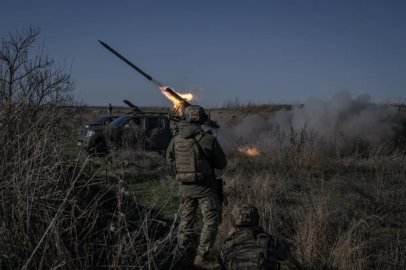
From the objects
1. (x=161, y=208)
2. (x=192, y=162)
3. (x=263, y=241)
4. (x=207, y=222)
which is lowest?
(x=161, y=208)

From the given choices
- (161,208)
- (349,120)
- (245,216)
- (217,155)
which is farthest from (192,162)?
(349,120)

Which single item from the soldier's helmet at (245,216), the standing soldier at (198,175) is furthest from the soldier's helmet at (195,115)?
the soldier's helmet at (245,216)

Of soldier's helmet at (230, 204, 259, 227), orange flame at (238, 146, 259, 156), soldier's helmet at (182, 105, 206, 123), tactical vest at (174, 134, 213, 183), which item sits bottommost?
orange flame at (238, 146, 259, 156)

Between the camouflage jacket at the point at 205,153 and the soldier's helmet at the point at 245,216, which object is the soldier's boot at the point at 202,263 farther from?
the soldier's helmet at the point at 245,216

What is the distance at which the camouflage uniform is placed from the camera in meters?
4.54

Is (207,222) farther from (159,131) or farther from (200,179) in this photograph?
(159,131)

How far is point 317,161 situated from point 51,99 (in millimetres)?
6474

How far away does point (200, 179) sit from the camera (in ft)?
14.9

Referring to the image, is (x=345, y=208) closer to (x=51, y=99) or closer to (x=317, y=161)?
(x=317, y=161)

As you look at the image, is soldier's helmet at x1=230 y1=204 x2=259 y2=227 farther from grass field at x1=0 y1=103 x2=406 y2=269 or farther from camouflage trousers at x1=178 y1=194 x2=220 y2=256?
camouflage trousers at x1=178 y1=194 x2=220 y2=256

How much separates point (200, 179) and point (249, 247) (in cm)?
130

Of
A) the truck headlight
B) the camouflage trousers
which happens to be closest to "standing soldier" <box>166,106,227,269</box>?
the camouflage trousers

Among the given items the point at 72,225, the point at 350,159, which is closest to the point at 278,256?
the point at 72,225

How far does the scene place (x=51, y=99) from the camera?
8102 millimetres
